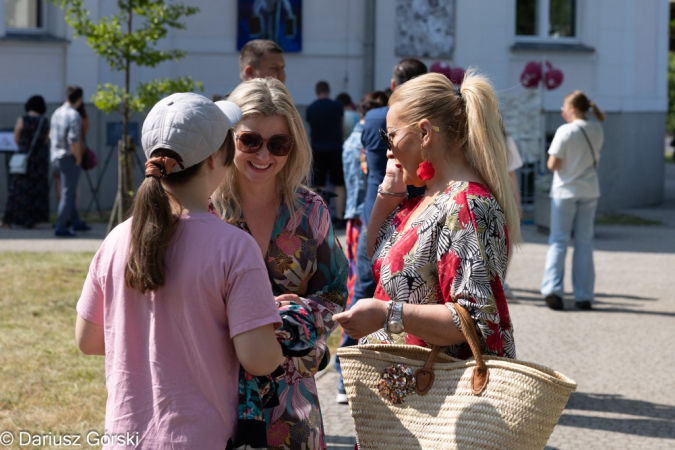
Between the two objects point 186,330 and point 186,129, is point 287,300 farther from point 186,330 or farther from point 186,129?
point 186,129

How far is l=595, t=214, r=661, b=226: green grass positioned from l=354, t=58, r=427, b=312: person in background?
10859mm

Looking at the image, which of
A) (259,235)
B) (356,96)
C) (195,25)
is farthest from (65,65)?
(259,235)

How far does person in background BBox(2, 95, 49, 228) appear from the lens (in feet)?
45.9

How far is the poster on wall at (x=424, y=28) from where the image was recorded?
1720cm

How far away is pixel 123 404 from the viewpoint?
2.51m

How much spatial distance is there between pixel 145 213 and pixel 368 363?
785mm

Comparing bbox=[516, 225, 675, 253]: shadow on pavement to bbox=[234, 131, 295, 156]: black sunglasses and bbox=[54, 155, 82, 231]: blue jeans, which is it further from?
bbox=[234, 131, 295, 156]: black sunglasses

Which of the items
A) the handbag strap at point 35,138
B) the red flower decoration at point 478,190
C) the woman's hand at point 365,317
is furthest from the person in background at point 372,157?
the handbag strap at point 35,138

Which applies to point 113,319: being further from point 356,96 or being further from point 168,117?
point 356,96

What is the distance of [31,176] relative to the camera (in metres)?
14.2

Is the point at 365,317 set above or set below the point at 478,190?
below

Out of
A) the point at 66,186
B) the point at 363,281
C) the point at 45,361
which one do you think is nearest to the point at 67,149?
the point at 66,186

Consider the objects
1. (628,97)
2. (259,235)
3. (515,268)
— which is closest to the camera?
(259,235)

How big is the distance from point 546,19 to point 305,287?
15.9 meters
